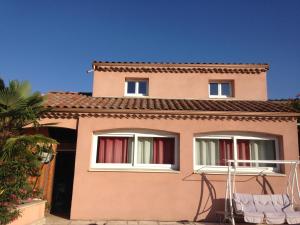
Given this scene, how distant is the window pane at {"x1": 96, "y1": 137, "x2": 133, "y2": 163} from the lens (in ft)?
39.6

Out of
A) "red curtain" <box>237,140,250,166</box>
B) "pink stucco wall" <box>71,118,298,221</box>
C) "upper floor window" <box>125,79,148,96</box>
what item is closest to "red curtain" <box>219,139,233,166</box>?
"red curtain" <box>237,140,250,166</box>

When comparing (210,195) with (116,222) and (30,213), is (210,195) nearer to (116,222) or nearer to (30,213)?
(116,222)

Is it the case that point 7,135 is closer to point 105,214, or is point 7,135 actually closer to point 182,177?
point 105,214

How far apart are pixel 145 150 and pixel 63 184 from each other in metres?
5.53

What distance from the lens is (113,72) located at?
52.8 ft

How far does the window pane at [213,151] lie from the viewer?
1212 cm

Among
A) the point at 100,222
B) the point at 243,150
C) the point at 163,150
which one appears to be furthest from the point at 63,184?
the point at 243,150

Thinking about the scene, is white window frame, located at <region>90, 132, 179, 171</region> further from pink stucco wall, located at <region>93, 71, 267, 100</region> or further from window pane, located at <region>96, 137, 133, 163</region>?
pink stucco wall, located at <region>93, 71, 267, 100</region>

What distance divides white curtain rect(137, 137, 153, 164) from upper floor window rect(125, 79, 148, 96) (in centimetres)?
427

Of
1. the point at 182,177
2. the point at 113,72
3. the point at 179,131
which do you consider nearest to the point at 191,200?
the point at 182,177

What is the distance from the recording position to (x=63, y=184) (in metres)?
15.1

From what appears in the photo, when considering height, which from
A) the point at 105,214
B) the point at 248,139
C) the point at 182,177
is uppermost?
the point at 248,139

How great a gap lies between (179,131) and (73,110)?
426cm

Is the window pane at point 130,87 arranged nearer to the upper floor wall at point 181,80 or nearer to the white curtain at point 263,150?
the upper floor wall at point 181,80
